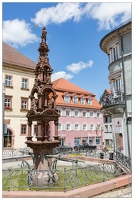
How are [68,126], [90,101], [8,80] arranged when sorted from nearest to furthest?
[8,80] < [68,126] < [90,101]

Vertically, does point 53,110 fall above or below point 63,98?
below

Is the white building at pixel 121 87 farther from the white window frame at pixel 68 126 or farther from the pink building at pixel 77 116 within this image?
the white window frame at pixel 68 126

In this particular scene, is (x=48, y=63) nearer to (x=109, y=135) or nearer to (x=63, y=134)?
(x=63, y=134)

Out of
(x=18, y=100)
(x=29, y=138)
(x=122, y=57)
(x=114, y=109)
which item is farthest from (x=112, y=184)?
(x=18, y=100)

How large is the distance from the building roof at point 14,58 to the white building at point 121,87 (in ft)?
51.9

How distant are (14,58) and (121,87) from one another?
63.2 feet

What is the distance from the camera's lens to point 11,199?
641cm

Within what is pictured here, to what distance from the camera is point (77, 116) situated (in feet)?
121

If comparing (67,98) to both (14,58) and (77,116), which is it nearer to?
(77,116)

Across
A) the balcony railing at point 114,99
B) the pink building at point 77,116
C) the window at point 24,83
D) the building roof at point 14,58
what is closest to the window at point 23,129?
the window at point 24,83

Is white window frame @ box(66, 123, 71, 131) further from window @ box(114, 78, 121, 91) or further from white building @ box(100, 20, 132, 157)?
window @ box(114, 78, 121, 91)

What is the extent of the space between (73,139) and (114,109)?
21.1 m

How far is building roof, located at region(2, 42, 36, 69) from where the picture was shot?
28.5m

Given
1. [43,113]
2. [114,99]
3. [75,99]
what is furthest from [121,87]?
[75,99]
